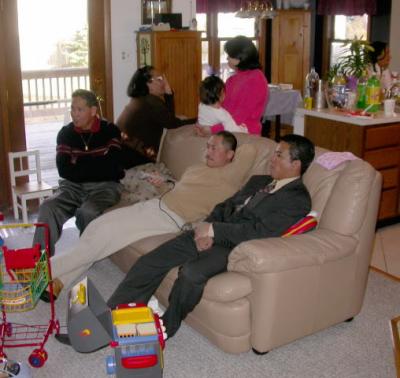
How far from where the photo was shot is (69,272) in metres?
3.12

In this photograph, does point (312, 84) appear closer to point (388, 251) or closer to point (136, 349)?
point (388, 251)

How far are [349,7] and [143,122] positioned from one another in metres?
5.52

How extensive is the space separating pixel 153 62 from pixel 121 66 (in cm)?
33

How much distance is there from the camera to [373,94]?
4.35 meters

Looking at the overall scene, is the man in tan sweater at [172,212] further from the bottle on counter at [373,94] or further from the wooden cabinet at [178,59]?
the wooden cabinet at [178,59]

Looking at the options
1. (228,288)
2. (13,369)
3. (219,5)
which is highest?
(219,5)

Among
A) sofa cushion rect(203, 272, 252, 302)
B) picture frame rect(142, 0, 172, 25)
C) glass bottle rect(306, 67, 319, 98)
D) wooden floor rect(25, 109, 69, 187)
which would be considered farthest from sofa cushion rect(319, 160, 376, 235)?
wooden floor rect(25, 109, 69, 187)

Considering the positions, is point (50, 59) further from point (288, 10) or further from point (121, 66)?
point (288, 10)

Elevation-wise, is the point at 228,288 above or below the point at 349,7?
below

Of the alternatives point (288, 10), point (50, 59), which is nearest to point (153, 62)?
point (50, 59)

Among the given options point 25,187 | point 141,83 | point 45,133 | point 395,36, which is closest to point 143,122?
point 141,83

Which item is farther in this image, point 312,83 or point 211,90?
point 312,83

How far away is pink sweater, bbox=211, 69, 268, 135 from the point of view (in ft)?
12.6

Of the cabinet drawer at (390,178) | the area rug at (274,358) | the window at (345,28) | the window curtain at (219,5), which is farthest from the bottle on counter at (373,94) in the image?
the window at (345,28)
